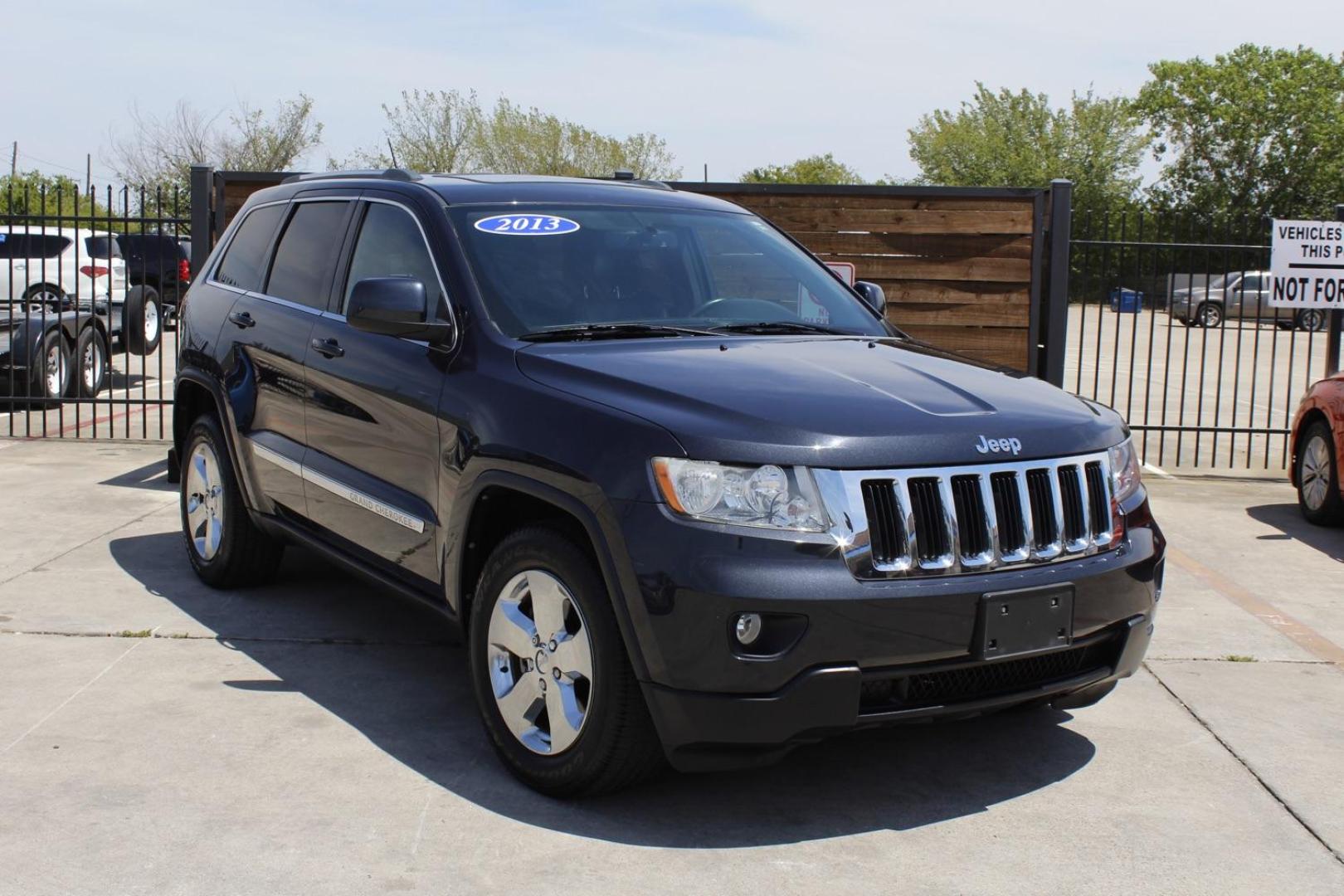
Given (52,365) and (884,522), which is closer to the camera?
(884,522)

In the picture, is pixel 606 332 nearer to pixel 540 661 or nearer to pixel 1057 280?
pixel 540 661

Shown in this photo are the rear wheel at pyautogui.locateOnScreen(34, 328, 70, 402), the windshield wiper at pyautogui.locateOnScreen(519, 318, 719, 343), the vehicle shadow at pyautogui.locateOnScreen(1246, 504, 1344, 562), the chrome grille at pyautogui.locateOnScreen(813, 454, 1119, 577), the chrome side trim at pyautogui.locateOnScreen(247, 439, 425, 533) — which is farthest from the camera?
the rear wheel at pyautogui.locateOnScreen(34, 328, 70, 402)

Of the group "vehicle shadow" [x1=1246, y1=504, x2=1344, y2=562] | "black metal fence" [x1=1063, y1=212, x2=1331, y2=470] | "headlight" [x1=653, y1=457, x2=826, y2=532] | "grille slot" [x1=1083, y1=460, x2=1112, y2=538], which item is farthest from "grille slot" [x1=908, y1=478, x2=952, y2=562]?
"black metal fence" [x1=1063, y1=212, x2=1331, y2=470]

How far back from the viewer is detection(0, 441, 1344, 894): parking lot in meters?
3.67

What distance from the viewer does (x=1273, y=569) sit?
763 cm

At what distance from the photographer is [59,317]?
1223 cm

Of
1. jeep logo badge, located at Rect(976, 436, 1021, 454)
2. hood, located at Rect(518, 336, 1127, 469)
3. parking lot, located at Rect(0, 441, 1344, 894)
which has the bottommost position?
parking lot, located at Rect(0, 441, 1344, 894)

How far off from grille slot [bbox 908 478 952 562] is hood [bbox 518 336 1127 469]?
0.07m

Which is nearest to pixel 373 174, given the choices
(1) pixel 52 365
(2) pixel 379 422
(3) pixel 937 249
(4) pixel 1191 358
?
(2) pixel 379 422

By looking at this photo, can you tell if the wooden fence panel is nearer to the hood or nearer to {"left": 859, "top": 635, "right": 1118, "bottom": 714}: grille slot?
the hood

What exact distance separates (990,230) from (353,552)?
20.7ft

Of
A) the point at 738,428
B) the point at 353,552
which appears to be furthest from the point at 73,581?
the point at 738,428

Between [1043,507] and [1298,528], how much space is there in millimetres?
5678

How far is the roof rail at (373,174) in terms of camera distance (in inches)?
211
